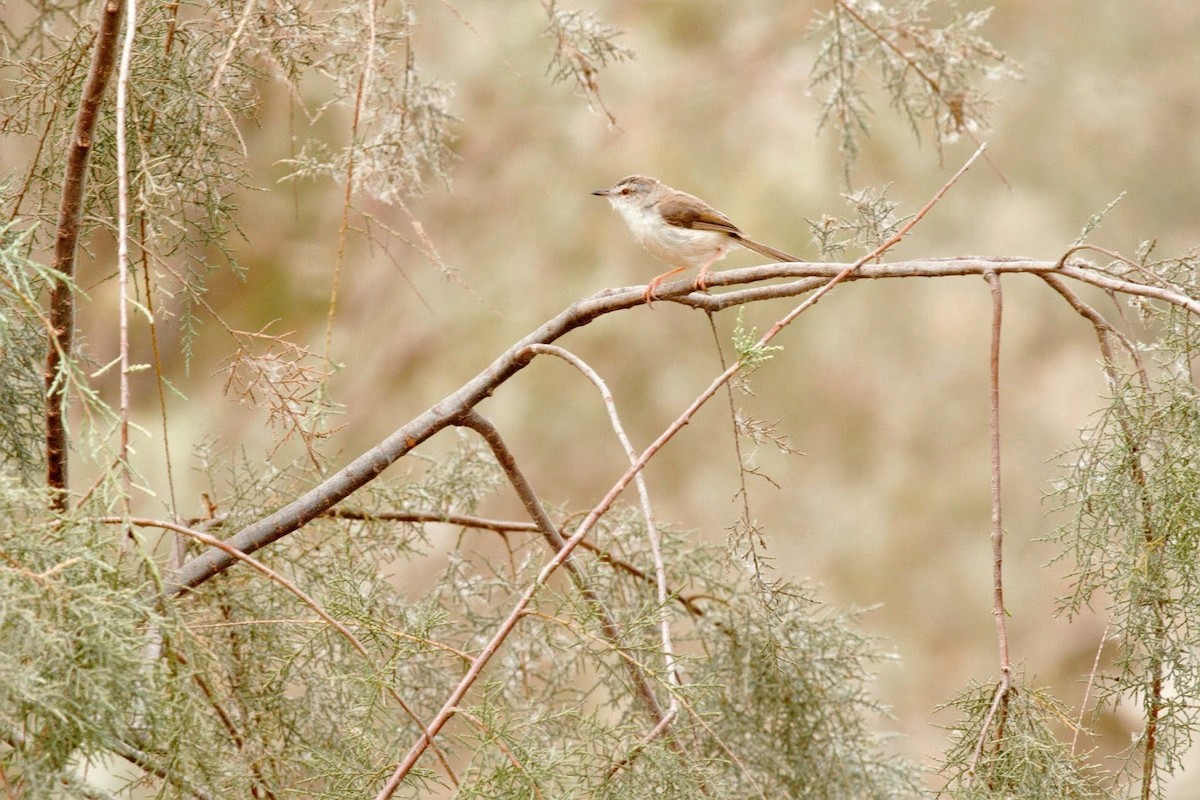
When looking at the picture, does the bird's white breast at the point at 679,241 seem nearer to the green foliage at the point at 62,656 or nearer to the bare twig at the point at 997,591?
the bare twig at the point at 997,591

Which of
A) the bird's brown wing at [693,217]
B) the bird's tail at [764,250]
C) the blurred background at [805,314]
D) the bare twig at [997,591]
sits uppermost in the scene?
the blurred background at [805,314]

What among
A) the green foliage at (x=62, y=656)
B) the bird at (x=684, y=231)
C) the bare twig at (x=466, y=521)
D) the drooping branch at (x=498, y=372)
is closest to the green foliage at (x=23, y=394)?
the drooping branch at (x=498, y=372)

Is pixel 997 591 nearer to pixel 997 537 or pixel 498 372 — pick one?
pixel 997 537

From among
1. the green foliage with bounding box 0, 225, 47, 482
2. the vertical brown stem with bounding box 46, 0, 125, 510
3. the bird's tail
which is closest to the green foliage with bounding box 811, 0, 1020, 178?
the bird's tail

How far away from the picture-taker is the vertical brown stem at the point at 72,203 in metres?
1.49

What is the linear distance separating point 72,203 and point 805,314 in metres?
5.15

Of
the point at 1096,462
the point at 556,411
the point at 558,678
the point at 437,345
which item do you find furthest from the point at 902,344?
the point at 1096,462

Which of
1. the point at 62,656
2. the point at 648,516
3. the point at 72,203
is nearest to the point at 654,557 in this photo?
the point at 648,516

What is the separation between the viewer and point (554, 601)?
5.17 feet

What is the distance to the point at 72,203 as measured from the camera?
159 cm

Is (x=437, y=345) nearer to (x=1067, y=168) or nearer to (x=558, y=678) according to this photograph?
(x=1067, y=168)

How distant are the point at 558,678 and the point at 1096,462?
121 centimetres

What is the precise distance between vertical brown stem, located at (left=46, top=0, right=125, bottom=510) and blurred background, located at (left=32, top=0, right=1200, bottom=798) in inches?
171

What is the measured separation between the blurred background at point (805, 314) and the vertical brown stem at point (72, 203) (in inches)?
171
